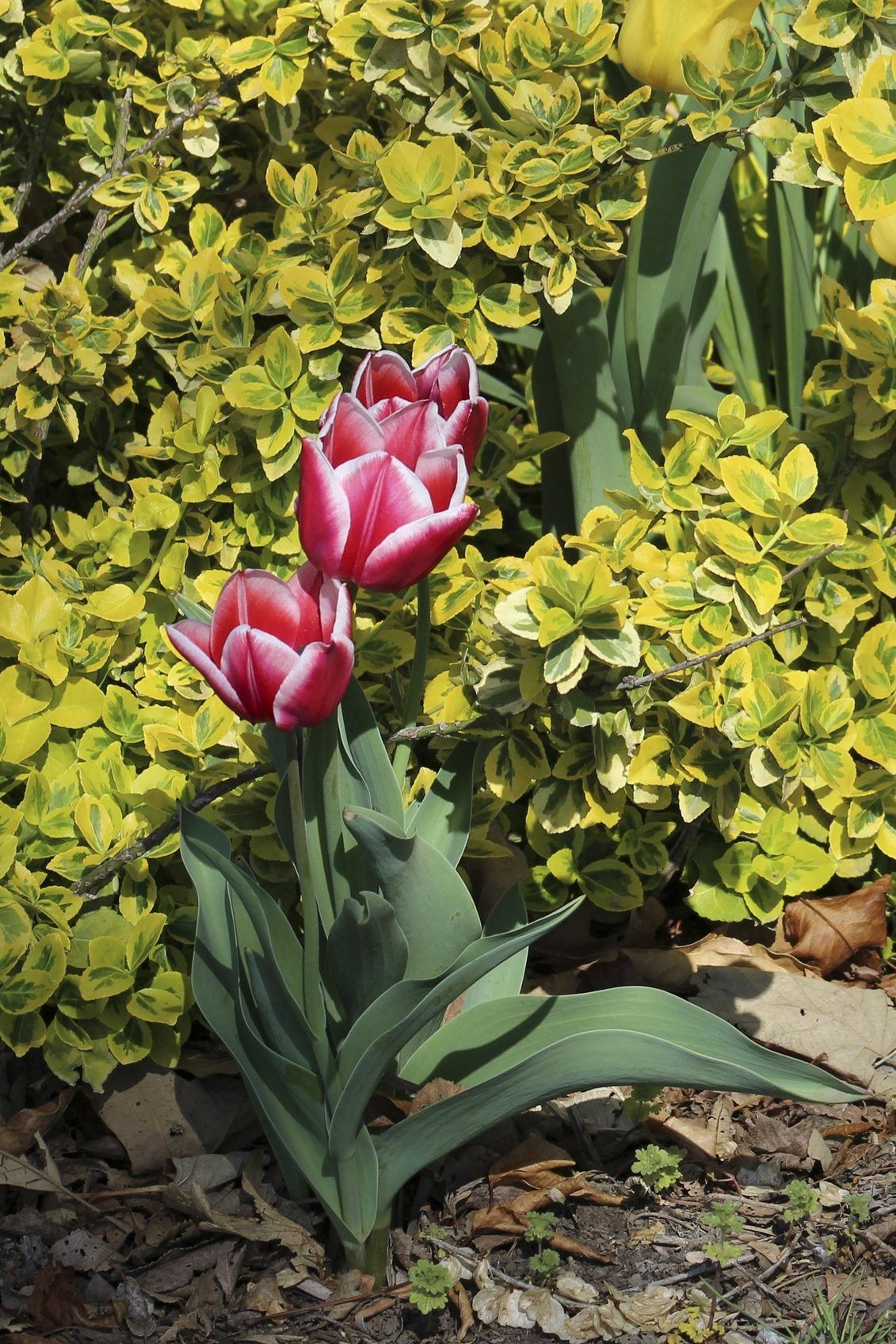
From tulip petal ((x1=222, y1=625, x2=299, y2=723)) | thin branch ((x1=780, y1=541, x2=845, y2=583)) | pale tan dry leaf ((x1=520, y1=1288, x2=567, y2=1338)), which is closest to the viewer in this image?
tulip petal ((x1=222, y1=625, x2=299, y2=723))

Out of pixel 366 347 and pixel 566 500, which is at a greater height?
pixel 366 347

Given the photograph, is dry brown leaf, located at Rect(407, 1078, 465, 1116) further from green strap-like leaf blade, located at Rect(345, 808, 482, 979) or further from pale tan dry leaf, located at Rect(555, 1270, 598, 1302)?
pale tan dry leaf, located at Rect(555, 1270, 598, 1302)

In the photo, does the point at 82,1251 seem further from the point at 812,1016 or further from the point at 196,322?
the point at 196,322

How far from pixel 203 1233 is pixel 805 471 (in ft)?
3.82

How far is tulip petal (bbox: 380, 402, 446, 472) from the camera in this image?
3.91ft

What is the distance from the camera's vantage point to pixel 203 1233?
1.54m

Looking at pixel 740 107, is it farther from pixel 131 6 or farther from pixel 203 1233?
pixel 203 1233

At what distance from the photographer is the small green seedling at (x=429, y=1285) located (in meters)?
1.34

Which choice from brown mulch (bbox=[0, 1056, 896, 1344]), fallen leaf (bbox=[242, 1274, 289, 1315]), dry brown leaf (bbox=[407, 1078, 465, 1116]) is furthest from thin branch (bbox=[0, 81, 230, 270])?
fallen leaf (bbox=[242, 1274, 289, 1315])

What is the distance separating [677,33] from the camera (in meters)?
1.52

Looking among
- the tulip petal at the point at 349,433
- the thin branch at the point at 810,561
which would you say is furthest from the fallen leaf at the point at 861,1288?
the tulip petal at the point at 349,433

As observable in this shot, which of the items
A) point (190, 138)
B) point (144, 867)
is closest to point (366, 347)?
point (190, 138)

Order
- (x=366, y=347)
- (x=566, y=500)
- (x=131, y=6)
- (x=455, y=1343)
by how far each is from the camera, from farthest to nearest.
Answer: (x=566, y=500) → (x=131, y=6) → (x=366, y=347) → (x=455, y=1343)

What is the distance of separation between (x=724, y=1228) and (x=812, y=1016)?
1.58ft
